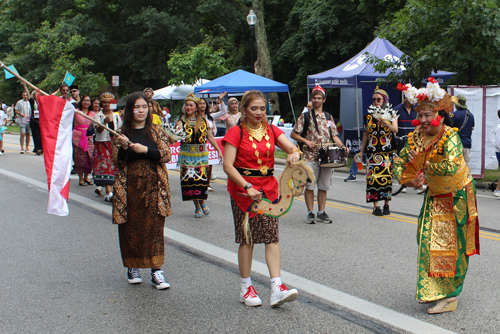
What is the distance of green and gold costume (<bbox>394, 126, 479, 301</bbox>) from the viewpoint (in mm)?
4156

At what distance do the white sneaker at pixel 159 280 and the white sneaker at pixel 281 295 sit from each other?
1.13m

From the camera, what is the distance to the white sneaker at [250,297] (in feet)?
14.4

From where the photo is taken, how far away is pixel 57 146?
13.9ft

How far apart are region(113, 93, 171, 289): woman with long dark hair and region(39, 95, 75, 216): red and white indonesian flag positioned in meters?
0.62

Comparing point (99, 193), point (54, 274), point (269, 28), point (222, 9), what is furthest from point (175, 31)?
point (54, 274)

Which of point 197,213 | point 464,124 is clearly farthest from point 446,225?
point 464,124

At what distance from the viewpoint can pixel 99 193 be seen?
10.4m

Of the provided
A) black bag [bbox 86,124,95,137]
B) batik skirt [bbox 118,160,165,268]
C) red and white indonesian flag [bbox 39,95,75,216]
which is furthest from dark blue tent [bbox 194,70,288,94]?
red and white indonesian flag [bbox 39,95,75,216]

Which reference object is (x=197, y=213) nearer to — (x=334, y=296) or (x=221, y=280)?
(x=221, y=280)

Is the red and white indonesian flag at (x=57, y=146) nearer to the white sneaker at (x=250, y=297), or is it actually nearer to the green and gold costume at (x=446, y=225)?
the white sneaker at (x=250, y=297)

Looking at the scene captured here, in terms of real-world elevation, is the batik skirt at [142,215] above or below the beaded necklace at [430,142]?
below

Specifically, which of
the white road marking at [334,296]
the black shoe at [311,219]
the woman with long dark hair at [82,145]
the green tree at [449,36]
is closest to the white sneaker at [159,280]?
the white road marking at [334,296]

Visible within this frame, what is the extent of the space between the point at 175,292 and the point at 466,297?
8.37ft

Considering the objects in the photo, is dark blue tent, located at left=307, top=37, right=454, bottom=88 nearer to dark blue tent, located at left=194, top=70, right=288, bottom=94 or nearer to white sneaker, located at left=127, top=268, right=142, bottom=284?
dark blue tent, located at left=194, top=70, right=288, bottom=94
